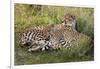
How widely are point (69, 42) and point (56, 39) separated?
17 centimetres

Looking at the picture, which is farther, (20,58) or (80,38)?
(80,38)

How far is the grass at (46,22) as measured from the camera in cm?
216

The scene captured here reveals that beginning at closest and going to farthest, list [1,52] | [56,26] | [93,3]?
[1,52], [56,26], [93,3]

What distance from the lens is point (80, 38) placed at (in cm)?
241

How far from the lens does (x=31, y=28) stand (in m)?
2.21

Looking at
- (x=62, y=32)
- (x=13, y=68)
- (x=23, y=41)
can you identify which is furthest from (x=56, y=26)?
(x=13, y=68)

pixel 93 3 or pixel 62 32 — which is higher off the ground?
pixel 93 3

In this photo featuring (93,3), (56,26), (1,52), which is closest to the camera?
(1,52)

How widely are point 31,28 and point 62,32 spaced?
1.20 ft

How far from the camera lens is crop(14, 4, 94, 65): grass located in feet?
7.09

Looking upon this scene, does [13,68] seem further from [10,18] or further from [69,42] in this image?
[69,42]
